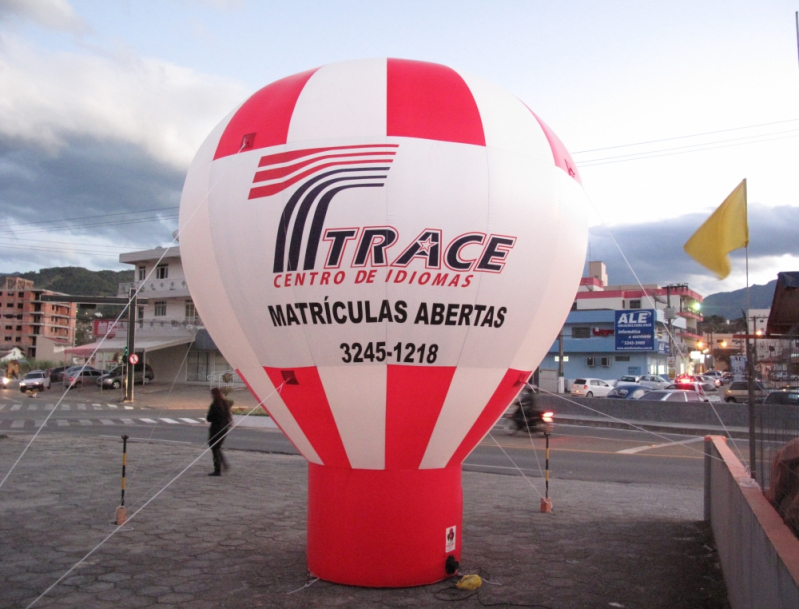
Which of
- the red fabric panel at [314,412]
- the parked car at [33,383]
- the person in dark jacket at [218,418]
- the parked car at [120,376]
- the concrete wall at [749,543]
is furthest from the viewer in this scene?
the parked car at [120,376]

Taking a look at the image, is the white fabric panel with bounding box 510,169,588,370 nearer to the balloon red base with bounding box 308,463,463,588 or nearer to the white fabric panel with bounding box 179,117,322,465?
the balloon red base with bounding box 308,463,463,588

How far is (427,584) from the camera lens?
6.78m

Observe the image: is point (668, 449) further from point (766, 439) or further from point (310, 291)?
point (310, 291)

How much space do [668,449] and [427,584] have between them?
46.3 ft

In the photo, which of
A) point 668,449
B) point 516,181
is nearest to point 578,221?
point 516,181

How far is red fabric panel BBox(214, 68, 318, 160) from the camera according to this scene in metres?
6.54

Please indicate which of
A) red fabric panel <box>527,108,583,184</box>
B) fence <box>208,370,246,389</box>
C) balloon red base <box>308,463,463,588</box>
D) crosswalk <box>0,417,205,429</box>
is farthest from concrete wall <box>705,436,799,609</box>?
fence <box>208,370,246,389</box>

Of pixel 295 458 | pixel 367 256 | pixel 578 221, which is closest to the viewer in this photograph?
pixel 367 256

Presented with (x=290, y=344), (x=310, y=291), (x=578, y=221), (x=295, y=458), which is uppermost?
(x=578, y=221)

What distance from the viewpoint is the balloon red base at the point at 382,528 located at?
6688 mm

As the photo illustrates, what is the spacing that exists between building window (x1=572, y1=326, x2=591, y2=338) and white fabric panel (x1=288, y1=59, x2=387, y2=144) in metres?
52.7

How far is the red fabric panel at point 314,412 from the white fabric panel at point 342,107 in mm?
2178

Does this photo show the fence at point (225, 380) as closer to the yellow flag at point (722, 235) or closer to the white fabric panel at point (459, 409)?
the white fabric panel at point (459, 409)

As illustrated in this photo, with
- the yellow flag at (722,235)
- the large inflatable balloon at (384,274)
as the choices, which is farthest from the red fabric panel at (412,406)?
the yellow flag at (722,235)
